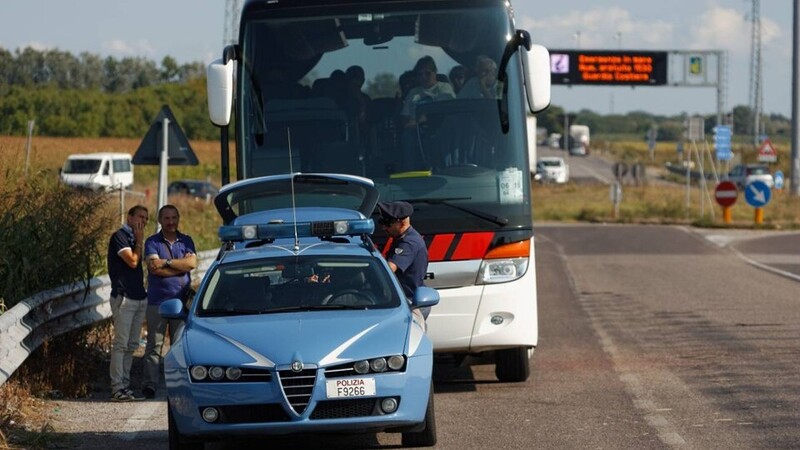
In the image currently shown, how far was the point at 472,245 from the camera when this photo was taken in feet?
38.6

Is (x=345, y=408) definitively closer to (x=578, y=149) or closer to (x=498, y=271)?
(x=498, y=271)

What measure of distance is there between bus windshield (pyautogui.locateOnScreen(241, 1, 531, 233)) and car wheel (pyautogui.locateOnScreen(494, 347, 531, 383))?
119 cm

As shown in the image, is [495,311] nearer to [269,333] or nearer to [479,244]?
[479,244]

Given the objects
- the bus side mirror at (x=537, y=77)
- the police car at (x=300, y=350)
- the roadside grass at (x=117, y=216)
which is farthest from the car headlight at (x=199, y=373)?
the bus side mirror at (x=537, y=77)

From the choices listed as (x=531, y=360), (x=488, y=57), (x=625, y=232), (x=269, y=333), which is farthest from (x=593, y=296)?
(x=625, y=232)

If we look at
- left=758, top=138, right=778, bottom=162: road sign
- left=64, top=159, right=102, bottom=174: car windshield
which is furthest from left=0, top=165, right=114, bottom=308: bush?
left=64, top=159, right=102, bottom=174: car windshield

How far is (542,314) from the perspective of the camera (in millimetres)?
19281

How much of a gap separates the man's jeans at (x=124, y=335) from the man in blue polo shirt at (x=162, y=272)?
0.12m

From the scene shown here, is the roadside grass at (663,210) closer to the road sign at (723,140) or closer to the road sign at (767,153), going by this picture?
the road sign at (767,153)

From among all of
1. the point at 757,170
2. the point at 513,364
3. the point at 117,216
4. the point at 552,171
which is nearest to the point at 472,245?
the point at 513,364

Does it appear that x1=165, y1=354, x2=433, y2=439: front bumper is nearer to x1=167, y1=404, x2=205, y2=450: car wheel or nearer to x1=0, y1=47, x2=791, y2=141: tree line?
x1=167, y1=404, x2=205, y2=450: car wheel

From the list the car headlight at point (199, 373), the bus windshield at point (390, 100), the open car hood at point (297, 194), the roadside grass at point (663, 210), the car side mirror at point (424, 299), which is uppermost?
the bus windshield at point (390, 100)

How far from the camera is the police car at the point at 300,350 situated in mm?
8523

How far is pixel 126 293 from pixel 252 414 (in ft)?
13.2
